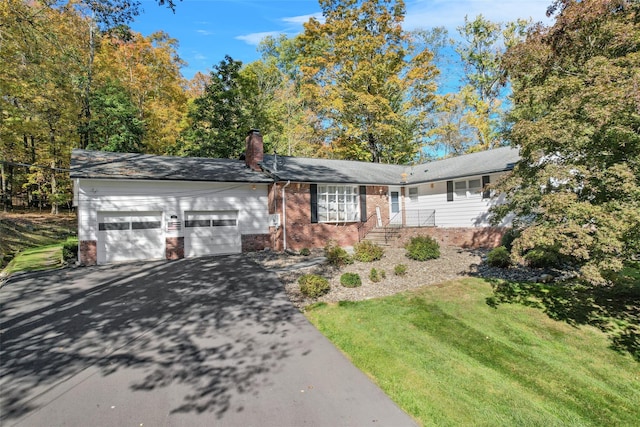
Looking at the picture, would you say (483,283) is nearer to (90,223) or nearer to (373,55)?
(90,223)

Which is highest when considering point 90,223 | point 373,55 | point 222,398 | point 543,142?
point 373,55

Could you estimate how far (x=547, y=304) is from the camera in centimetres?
744

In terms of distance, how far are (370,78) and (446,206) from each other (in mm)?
12839

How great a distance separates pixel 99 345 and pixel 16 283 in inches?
269

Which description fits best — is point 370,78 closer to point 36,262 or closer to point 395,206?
point 395,206

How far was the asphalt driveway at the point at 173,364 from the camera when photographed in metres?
3.87

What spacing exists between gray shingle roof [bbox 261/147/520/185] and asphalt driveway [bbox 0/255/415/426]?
8657 millimetres

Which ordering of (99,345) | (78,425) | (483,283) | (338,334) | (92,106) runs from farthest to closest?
(92,106), (483,283), (338,334), (99,345), (78,425)

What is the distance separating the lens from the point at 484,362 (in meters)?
5.22

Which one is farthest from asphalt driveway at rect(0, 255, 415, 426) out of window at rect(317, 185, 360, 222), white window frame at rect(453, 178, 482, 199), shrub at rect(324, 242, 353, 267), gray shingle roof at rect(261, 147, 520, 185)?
white window frame at rect(453, 178, 482, 199)

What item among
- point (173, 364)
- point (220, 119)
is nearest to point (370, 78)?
point (220, 119)

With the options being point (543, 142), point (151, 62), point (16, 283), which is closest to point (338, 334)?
point (543, 142)

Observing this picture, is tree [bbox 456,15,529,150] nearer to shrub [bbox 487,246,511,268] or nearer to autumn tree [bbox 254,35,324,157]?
autumn tree [bbox 254,35,324,157]

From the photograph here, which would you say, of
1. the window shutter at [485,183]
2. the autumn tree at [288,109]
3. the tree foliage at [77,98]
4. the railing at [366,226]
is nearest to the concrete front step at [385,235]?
the railing at [366,226]
